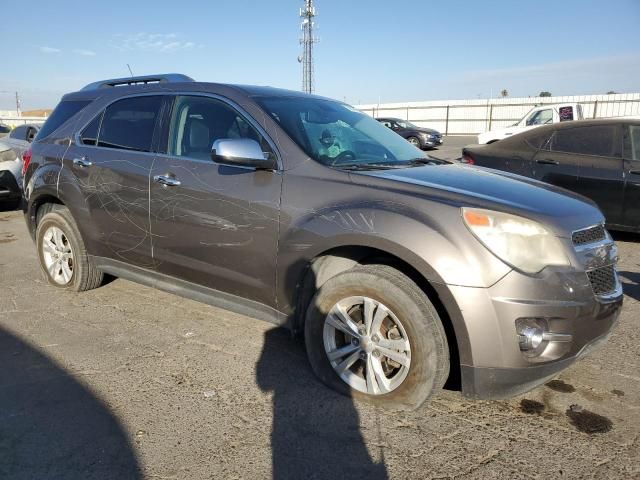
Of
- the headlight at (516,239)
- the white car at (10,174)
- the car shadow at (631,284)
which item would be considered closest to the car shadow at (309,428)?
the headlight at (516,239)

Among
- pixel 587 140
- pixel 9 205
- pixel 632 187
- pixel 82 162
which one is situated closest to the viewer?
pixel 82 162

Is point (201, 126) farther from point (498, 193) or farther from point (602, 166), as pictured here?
point (602, 166)

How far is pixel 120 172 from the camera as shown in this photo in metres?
3.93

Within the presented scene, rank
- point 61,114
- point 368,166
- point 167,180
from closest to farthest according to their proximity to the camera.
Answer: point 368,166
point 167,180
point 61,114

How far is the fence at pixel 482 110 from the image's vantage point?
31.2 m

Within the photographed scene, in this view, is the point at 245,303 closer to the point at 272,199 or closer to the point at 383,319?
the point at 272,199

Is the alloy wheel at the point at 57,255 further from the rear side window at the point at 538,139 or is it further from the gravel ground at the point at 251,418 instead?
the rear side window at the point at 538,139

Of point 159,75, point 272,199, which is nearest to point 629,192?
point 272,199

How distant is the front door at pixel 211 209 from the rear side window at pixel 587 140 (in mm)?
4885

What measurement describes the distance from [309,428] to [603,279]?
5.69 ft

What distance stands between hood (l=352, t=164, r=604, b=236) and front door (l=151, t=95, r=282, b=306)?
69 cm

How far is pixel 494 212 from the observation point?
255 centimetres

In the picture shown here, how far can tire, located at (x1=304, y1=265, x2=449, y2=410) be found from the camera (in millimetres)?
2609

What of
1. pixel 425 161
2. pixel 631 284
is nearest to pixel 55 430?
pixel 425 161
